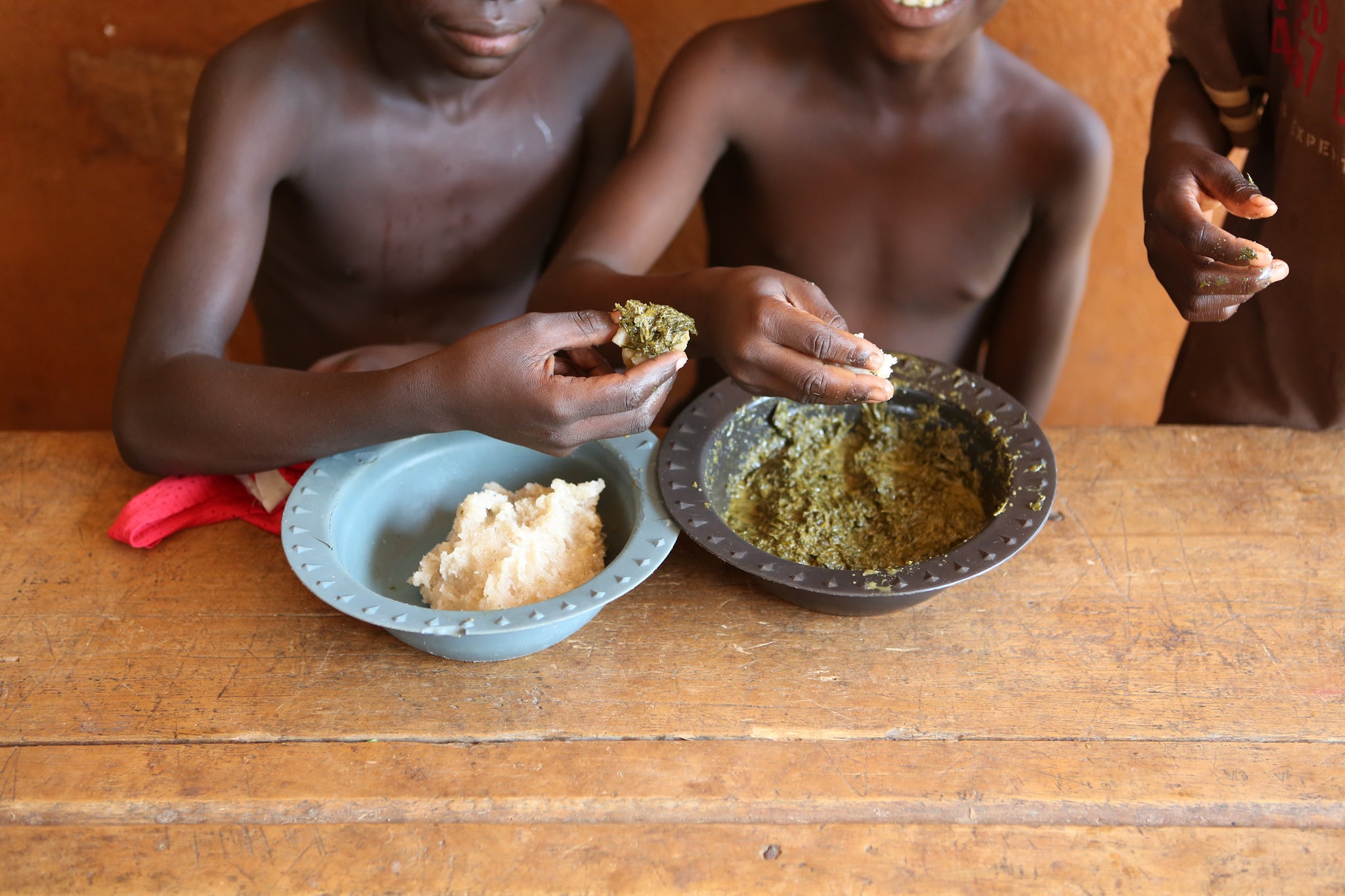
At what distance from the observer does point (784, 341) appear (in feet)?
3.88

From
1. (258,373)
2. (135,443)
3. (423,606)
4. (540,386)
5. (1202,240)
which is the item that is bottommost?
(423,606)

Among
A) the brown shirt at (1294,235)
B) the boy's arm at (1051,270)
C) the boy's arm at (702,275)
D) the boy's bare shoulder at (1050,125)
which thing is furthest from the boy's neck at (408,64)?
the brown shirt at (1294,235)

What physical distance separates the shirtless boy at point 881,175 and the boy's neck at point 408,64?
36 cm

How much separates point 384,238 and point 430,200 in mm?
114

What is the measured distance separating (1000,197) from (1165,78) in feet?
1.11

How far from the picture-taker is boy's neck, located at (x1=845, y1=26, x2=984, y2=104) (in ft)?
5.68

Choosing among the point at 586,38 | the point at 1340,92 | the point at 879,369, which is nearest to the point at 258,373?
the point at 879,369

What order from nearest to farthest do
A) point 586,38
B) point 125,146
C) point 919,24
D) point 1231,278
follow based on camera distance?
point 1231,278, point 919,24, point 586,38, point 125,146

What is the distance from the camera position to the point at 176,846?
3.35 ft

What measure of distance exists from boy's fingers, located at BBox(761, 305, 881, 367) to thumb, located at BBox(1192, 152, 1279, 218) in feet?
1.68

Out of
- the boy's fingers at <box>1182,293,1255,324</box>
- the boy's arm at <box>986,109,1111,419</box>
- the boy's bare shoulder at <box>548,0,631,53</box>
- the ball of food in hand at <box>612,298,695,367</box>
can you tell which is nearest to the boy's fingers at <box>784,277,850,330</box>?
the ball of food in hand at <box>612,298,695,367</box>

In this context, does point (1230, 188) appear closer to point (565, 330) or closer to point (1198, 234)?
point (1198, 234)

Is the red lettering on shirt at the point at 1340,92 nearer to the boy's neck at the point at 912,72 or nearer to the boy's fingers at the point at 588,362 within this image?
the boy's neck at the point at 912,72

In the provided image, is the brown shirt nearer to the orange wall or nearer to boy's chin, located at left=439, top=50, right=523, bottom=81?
the orange wall
